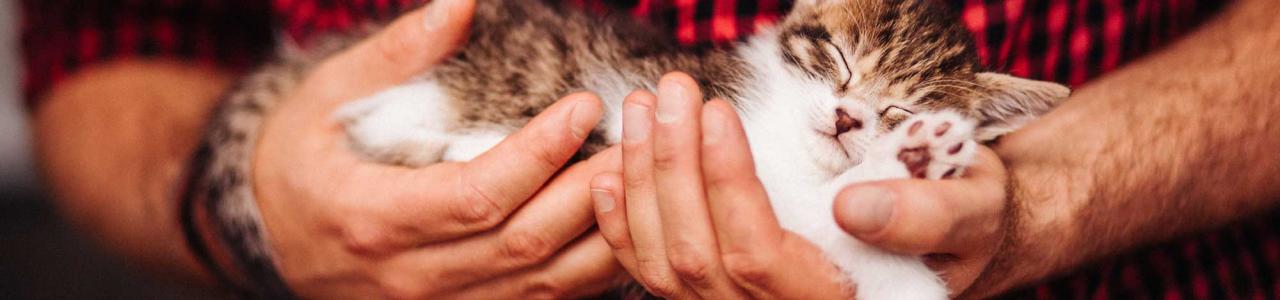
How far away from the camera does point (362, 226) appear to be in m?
0.99

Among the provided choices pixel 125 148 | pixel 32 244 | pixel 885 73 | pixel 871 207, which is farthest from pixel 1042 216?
pixel 32 244

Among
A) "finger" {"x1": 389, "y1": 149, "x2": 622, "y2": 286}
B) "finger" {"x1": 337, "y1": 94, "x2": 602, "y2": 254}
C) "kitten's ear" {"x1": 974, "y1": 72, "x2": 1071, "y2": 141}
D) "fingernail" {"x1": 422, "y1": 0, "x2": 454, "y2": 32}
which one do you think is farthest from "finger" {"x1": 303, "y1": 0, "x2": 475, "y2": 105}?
"kitten's ear" {"x1": 974, "y1": 72, "x2": 1071, "y2": 141}

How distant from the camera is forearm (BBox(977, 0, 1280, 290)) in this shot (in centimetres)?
95

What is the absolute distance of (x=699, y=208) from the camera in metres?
0.76

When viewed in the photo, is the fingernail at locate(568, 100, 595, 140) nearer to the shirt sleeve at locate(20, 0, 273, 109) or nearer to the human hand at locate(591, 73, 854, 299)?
the human hand at locate(591, 73, 854, 299)

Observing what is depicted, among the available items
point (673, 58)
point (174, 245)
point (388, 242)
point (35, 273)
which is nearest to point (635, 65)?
point (673, 58)

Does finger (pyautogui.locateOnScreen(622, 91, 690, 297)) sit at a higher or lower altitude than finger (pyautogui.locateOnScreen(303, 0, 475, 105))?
lower

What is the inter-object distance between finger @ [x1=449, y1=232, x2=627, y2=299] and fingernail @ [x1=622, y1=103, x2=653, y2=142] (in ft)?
0.64

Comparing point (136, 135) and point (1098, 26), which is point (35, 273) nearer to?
point (136, 135)

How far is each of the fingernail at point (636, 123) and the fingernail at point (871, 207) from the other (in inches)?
8.1

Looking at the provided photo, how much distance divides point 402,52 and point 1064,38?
0.83m

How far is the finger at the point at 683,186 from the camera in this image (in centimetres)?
75

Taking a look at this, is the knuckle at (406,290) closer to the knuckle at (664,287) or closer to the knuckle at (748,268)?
the knuckle at (664,287)

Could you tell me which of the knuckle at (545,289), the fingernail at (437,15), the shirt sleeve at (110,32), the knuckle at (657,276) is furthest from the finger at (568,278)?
the shirt sleeve at (110,32)
